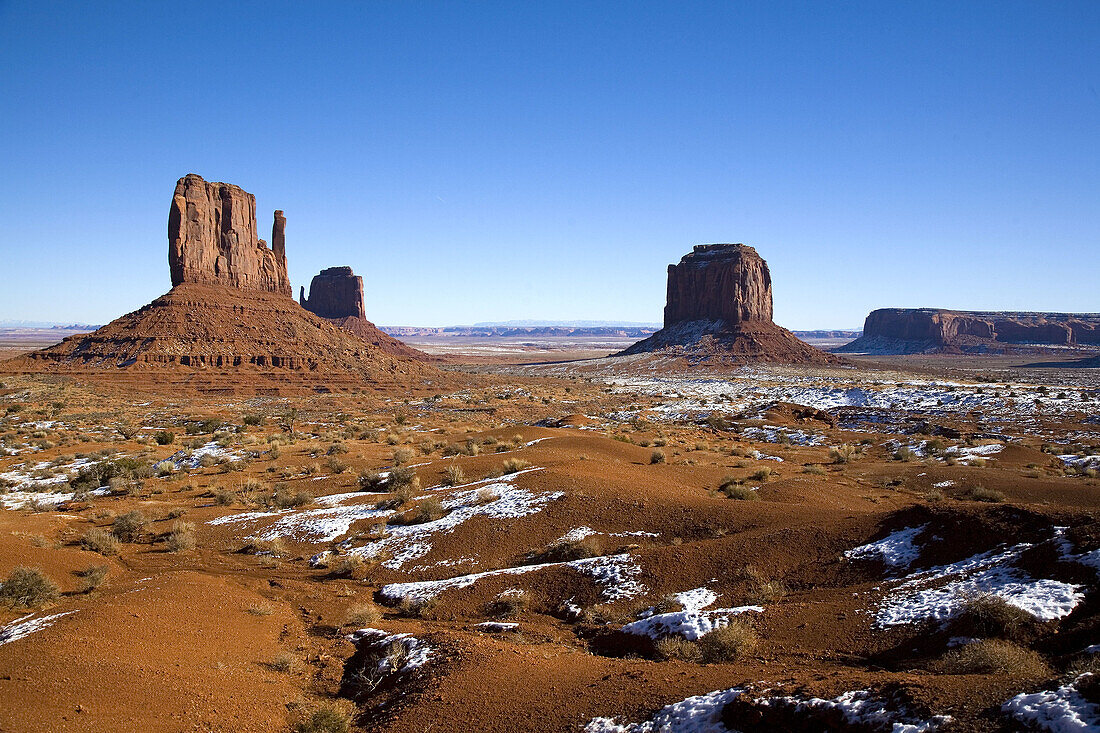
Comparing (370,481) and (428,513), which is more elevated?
(428,513)

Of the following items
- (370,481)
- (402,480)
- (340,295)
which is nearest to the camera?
(402,480)

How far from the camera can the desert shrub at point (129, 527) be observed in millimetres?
14227

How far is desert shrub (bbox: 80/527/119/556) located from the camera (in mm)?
12977

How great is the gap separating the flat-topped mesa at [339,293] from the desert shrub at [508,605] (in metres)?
123

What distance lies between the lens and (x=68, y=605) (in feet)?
31.8

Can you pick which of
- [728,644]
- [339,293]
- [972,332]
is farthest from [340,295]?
[972,332]

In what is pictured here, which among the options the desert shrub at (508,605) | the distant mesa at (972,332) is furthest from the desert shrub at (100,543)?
the distant mesa at (972,332)

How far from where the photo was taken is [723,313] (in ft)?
355

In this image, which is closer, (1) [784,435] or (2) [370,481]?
(2) [370,481]

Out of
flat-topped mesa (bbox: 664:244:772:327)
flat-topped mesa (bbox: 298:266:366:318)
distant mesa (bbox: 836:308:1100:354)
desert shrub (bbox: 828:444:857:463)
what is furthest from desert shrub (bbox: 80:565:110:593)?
distant mesa (bbox: 836:308:1100:354)

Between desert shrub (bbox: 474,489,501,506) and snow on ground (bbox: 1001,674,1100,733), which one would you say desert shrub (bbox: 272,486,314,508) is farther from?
snow on ground (bbox: 1001,674,1100,733)

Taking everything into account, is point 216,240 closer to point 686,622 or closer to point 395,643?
point 395,643

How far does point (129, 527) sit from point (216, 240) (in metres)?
63.0

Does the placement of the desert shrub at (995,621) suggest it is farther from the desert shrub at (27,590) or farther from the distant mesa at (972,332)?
the distant mesa at (972,332)
